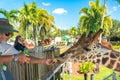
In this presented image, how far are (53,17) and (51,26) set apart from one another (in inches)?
53.2

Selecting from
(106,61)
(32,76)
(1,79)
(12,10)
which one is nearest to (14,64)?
(32,76)

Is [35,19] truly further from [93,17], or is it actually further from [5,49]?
[5,49]

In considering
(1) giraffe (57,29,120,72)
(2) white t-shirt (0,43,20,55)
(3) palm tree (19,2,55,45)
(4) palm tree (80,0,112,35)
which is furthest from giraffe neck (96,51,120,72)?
(4) palm tree (80,0,112,35)

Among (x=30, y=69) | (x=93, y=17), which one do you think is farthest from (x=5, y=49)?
(x=93, y=17)

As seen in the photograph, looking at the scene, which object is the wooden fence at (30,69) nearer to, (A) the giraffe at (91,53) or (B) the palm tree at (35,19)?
(A) the giraffe at (91,53)

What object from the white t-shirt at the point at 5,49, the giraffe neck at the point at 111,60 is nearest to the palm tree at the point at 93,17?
the giraffe neck at the point at 111,60

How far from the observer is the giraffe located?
438cm

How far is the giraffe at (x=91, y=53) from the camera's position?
438cm

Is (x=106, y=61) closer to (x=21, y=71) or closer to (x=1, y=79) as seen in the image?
(x=1, y=79)

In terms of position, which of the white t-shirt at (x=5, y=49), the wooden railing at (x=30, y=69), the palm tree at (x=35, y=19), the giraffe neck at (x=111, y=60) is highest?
the palm tree at (x=35, y=19)

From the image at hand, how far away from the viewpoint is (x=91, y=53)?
4703mm

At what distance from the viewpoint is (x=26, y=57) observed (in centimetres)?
318

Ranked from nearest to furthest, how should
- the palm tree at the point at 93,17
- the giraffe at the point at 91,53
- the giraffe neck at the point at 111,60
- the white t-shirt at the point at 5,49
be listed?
the white t-shirt at the point at 5,49 → the giraffe at the point at 91,53 → the giraffe neck at the point at 111,60 → the palm tree at the point at 93,17

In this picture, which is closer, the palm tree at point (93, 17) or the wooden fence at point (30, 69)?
the wooden fence at point (30, 69)
